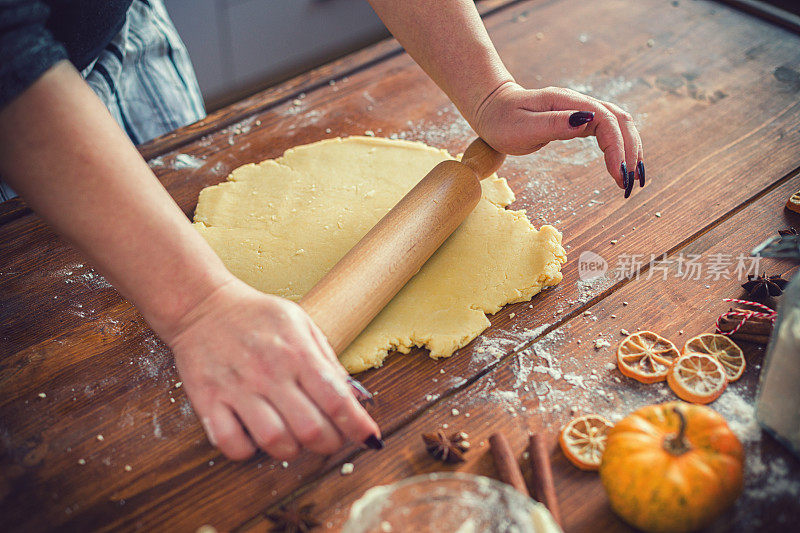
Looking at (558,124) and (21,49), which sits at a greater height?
(21,49)

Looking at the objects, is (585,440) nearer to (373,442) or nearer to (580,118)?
(373,442)

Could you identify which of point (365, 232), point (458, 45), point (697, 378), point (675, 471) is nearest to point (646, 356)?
point (697, 378)

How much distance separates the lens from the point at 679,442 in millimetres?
801

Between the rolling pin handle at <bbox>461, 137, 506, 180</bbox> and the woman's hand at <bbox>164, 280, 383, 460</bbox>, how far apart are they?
0.62m

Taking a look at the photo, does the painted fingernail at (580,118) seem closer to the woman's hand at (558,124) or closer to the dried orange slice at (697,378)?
the woman's hand at (558,124)

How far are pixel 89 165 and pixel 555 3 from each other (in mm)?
1755

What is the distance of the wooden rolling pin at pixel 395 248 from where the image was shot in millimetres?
1057

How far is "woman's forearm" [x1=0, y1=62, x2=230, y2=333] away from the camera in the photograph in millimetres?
876

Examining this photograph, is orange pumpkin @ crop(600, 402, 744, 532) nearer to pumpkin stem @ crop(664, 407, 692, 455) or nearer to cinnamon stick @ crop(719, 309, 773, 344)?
pumpkin stem @ crop(664, 407, 692, 455)

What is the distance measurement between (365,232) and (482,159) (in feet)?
1.04

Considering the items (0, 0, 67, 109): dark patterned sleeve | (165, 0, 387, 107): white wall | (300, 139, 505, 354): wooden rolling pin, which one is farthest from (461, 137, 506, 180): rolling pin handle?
(165, 0, 387, 107): white wall

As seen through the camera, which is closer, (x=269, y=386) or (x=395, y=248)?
(x=269, y=386)

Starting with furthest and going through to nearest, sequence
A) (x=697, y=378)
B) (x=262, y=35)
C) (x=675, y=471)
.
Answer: (x=262, y=35) < (x=697, y=378) < (x=675, y=471)

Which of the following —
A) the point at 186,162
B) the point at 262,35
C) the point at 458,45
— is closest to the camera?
the point at 458,45
